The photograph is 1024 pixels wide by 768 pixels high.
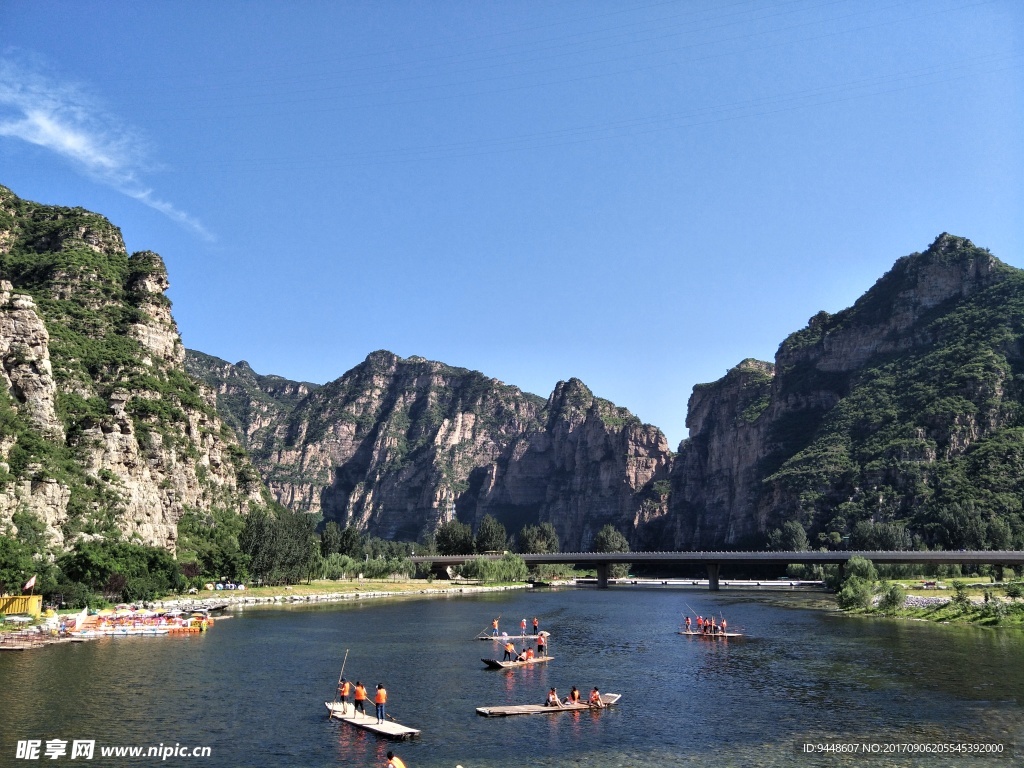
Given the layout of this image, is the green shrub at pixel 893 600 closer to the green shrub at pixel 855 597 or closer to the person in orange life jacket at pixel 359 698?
the green shrub at pixel 855 597

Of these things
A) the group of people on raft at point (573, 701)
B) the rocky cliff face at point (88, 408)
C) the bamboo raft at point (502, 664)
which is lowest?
the bamboo raft at point (502, 664)

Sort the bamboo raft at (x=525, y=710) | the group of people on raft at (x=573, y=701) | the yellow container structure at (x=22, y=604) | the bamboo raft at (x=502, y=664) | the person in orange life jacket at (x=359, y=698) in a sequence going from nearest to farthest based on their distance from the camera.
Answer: the bamboo raft at (x=525, y=710)
the person in orange life jacket at (x=359, y=698)
the group of people on raft at (x=573, y=701)
the bamboo raft at (x=502, y=664)
the yellow container structure at (x=22, y=604)

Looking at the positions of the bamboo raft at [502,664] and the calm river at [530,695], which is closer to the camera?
the calm river at [530,695]

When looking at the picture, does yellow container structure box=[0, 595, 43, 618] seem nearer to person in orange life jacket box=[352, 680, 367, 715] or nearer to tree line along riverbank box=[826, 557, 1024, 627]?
person in orange life jacket box=[352, 680, 367, 715]

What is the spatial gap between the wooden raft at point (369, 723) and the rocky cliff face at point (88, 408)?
243 feet

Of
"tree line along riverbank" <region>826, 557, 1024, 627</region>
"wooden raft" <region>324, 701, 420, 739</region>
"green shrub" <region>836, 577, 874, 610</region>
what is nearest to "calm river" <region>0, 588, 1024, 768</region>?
"wooden raft" <region>324, 701, 420, 739</region>

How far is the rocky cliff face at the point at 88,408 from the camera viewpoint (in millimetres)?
111500

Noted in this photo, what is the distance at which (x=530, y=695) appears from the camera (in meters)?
50.6

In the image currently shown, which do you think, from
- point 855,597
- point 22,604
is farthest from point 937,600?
point 22,604

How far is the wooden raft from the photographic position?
128 feet

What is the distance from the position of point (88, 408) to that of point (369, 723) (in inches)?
5054

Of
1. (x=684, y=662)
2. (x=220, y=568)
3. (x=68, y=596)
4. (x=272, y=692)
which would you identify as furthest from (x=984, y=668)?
(x=220, y=568)

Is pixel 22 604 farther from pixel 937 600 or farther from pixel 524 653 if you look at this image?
pixel 937 600

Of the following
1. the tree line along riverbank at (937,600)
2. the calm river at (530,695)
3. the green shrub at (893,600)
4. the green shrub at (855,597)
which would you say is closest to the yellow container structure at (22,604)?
the calm river at (530,695)
